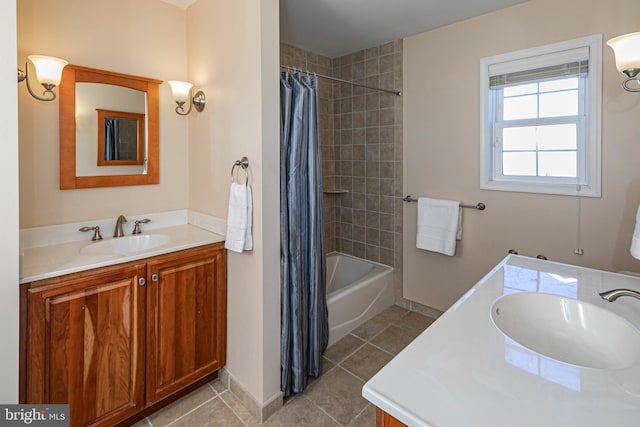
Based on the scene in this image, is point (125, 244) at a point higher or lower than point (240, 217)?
lower

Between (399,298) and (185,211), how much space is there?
2.02 meters

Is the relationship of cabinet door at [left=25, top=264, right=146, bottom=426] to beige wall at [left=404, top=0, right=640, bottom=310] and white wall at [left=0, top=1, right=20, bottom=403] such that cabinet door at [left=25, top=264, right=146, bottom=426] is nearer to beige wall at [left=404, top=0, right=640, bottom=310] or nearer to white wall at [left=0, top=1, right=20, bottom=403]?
white wall at [left=0, top=1, right=20, bottom=403]

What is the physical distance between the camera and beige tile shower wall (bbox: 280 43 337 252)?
3.18m

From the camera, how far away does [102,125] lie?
204 cm

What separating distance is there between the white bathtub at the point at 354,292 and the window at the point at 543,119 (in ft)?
3.92

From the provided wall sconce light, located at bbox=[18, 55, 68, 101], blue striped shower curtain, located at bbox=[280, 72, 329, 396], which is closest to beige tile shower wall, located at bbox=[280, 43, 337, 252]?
blue striped shower curtain, located at bbox=[280, 72, 329, 396]

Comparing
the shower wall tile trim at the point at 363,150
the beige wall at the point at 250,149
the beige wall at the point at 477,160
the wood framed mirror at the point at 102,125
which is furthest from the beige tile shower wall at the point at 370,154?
the wood framed mirror at the point at 102,125

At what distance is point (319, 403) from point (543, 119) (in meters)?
2.35

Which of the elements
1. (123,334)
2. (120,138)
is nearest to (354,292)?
(123,334)

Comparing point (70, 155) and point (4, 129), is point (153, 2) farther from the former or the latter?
point (4, 129)

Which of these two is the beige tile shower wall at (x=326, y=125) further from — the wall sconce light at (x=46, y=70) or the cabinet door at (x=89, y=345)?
the cabinet door at (x=89, y=345)

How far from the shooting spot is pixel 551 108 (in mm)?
2270

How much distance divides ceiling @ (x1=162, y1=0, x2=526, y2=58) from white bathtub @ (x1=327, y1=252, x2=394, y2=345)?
2.04 m

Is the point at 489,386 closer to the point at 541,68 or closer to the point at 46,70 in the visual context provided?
the point at 46,70
